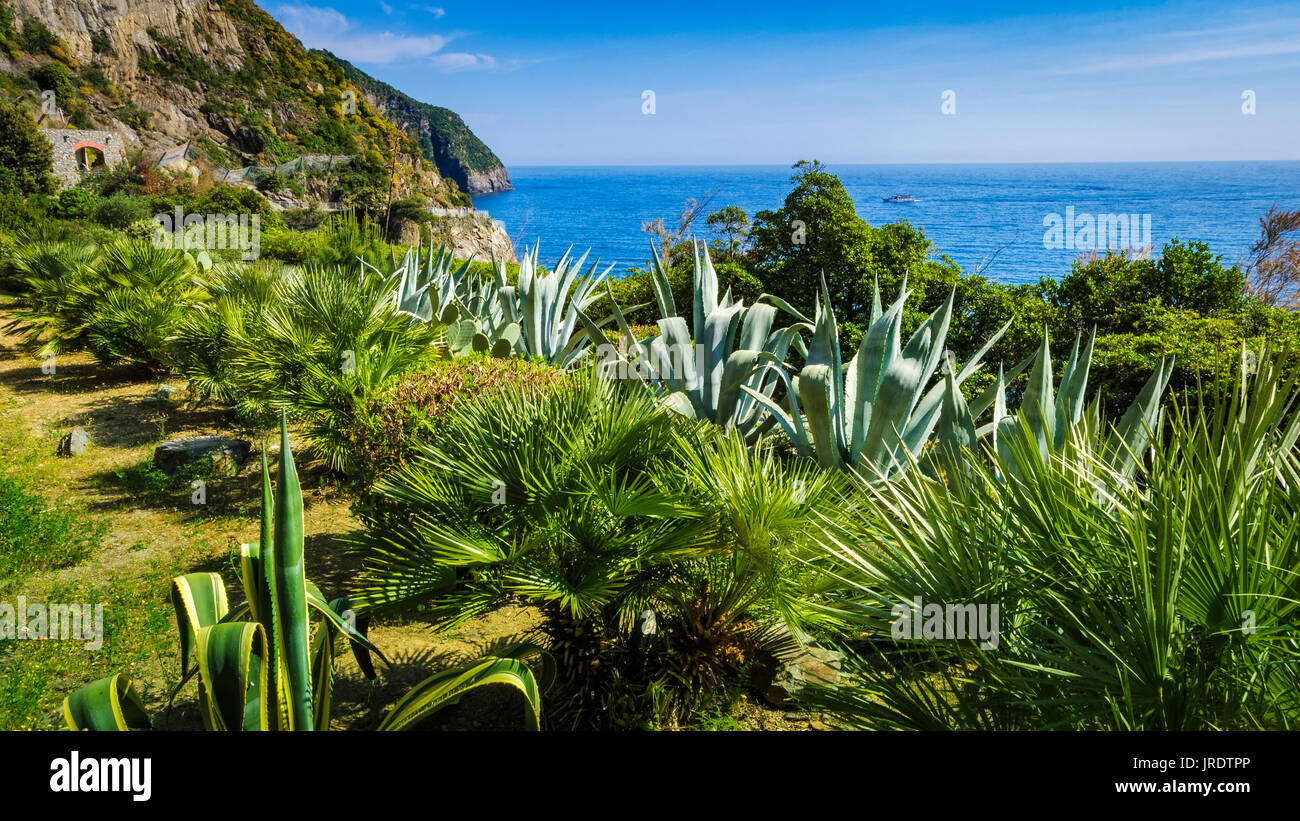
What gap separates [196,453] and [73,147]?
147 ft

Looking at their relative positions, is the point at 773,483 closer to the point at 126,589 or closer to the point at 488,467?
the point at 488,467

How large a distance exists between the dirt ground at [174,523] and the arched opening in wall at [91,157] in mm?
37780

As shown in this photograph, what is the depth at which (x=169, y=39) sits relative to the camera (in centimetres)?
5738

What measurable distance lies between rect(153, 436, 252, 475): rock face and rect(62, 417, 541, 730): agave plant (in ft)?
13.8

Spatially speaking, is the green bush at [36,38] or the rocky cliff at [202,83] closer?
the rocky cliff at [202,83]

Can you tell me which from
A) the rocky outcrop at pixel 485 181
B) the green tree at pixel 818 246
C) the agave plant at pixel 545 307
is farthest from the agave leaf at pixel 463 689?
the rocky outcrop at pixel 485 181

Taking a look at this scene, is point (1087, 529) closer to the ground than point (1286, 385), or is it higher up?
closer to the ground

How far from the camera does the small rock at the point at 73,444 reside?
6.34m

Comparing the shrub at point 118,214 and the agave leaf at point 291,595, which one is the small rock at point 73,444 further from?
the shrub at point 118,214

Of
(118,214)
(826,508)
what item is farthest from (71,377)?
(118,214)

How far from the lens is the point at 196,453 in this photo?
588 centimetres

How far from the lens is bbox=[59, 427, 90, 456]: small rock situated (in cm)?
634
